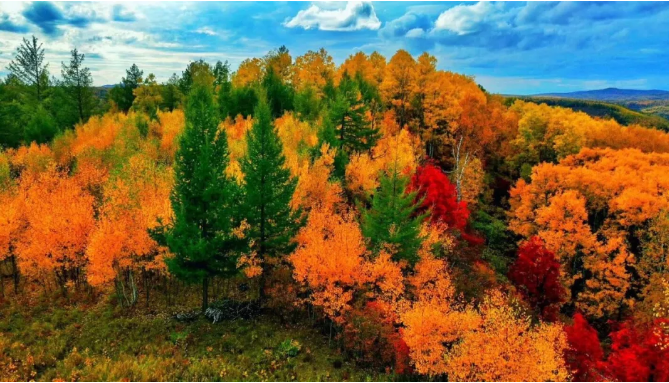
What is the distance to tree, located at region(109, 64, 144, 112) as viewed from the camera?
3189 inches

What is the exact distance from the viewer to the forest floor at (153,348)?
23.0 meters

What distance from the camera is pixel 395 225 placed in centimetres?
3159

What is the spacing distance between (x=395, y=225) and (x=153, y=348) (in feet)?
65.8

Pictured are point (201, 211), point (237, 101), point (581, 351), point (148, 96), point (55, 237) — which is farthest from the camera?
point (148, 96)

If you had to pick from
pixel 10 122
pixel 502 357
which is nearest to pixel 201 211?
pixel 502 357

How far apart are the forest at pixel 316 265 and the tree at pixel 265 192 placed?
15 cm

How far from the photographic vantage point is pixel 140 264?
30.5m

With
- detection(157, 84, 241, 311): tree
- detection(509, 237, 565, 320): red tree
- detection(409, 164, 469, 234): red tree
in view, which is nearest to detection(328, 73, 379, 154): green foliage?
detection(409, 164, 469, 234): red tree

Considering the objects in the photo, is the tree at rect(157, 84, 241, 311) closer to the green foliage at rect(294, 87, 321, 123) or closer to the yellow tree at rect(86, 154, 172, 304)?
the yellow tree at rect(86, 154, 172, 304)

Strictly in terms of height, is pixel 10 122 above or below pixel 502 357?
above

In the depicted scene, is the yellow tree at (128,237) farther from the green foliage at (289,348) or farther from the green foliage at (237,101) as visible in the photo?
the green foliage at (237,101)

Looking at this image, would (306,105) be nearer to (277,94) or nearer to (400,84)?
(277,94)

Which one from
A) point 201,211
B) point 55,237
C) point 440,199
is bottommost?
point 55,237

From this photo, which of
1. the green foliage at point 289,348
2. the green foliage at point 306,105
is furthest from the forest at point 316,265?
the green foliage at point 306,105
